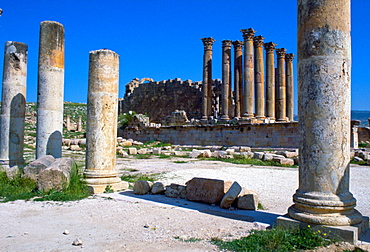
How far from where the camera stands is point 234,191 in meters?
6.66

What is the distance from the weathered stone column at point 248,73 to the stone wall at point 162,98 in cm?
1162

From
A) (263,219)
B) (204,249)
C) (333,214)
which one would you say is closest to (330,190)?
(333,214)

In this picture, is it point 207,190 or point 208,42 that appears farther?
point 208,42

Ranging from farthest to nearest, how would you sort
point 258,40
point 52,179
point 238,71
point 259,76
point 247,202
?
point 238,71
point 258,40
point 259,76
point 52,179
point 247,202

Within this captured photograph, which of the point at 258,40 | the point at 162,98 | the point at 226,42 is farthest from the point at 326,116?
the point at 162,98

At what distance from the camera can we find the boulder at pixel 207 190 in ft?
23.1

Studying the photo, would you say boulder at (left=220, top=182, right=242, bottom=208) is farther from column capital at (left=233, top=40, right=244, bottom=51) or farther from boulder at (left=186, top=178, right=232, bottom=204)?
column capital at (left=233, top=40, right=244, bottom=51)

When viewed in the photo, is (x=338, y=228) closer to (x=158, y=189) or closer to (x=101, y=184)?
(x=158, y=189)

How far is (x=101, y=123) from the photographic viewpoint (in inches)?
350

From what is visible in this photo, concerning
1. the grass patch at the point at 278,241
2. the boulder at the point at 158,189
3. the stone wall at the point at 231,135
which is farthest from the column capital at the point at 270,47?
the grass patch at the point at 278,241

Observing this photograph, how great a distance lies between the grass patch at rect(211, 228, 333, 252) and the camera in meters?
4.30

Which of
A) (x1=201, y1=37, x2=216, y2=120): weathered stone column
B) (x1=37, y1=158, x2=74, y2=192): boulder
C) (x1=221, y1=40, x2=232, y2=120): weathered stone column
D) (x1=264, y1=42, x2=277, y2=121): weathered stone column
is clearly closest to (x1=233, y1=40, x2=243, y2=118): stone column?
(x1=221, y1=40, x2=232, y2=120): weathered stone column

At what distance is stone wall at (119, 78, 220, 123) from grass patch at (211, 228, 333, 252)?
3178 cm

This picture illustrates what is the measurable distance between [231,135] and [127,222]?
59.7 ft
